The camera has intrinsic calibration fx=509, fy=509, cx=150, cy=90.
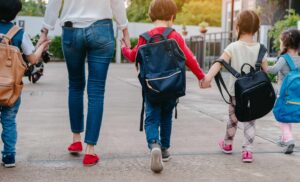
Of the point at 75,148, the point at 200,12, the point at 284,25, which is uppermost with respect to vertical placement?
the point at 75,148

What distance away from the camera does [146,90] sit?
4.07 metres

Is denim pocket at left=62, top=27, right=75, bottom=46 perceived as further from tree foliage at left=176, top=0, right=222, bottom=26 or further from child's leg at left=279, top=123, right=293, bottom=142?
tree foliage at left=176, top=0, right=222, bottom=26

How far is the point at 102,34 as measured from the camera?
4.08 metres

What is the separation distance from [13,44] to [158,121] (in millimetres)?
1315

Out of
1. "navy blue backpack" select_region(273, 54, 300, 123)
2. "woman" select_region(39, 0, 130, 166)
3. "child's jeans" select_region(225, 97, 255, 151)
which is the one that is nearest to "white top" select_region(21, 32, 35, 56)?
"woman" select_region(39, 0, 130, 166)

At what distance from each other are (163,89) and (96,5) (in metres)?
0.87

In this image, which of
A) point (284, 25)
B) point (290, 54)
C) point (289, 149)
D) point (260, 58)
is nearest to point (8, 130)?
point (260, 58)

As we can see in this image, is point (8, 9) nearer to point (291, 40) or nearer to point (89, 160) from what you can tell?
point (89, 160)

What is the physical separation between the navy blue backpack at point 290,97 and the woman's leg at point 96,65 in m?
1.83

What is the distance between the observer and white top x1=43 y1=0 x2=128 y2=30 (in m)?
4.07

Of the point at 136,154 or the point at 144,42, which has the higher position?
the point at 144,42

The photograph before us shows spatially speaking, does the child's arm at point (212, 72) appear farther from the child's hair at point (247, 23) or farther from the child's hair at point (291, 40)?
the child's hair at point (291, 40)

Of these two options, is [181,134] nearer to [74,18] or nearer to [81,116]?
[81,116]

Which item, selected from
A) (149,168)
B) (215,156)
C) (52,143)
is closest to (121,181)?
(149,168)
